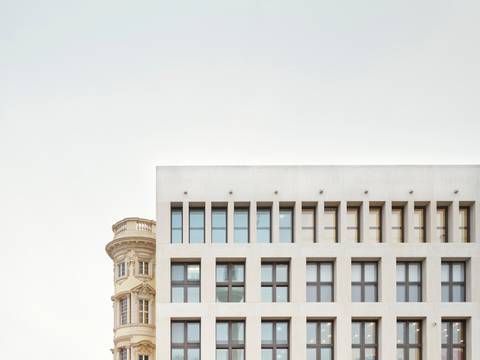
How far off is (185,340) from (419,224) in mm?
17037

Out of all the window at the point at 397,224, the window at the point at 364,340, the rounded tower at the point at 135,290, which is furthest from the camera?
the rounded tower at the point at 135,290

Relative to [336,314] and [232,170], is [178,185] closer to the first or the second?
[232,170]

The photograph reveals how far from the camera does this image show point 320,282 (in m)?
44.9

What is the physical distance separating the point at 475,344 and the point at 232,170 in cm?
1899

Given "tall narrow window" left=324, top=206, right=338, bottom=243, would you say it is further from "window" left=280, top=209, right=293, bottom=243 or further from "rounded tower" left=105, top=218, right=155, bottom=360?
"rounded tower" left=105, top=218, right=155, bottom=360

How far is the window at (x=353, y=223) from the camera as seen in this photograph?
4538 centimetres

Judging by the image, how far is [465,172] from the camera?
45281mm

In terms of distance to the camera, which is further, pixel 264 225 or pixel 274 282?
pixel 264 225

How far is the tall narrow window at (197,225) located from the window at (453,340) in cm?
1667

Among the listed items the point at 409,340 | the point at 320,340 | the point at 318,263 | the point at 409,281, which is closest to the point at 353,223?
the point at 318,263

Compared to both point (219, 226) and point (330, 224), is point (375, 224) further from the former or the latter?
point (219, 226)

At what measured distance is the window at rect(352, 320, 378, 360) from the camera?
44.2 meters

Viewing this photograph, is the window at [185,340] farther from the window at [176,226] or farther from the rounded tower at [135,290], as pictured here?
the rounded tower at [135,290]

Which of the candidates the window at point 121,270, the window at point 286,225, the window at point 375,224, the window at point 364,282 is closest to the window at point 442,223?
the window at point 375,224
